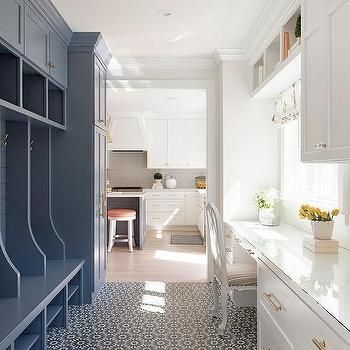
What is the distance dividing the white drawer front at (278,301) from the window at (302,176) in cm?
96

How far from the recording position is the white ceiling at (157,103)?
6.28 metres

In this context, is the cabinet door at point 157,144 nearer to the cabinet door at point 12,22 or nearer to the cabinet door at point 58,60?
the cabinet door at point 58,60

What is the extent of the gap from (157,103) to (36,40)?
14.9 ft

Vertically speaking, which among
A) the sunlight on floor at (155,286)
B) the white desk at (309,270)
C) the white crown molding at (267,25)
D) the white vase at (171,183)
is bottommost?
the sunlight on floor at (155,286)

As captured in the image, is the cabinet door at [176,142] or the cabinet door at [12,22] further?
the cabinet door at [176,142]

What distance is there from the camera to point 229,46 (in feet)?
13.3

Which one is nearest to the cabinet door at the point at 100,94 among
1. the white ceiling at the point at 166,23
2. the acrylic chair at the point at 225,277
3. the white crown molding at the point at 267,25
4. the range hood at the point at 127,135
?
the white ceiling at the point at 166,23

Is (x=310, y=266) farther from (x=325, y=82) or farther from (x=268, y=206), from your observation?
(x=268, y=206)

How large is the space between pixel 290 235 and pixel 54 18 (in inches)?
101

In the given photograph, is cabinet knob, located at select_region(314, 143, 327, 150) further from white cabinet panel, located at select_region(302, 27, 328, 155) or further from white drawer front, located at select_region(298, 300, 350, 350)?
white drawer front, located at select_region(298, 300, 350, 350)

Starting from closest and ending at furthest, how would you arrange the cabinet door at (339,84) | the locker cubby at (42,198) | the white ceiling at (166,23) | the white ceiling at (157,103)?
the cabinet door at (339,84), the white ceiling at (166,23), the locker cubby at (42,198), the white ceiling at (157,103)

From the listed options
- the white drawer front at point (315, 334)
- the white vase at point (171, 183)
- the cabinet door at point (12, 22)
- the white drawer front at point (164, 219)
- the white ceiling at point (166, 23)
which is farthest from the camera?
the white vase at point (171, 183)

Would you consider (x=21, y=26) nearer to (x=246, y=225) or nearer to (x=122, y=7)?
(x=122, y=7)

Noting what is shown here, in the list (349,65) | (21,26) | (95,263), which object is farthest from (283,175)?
(21,26)
